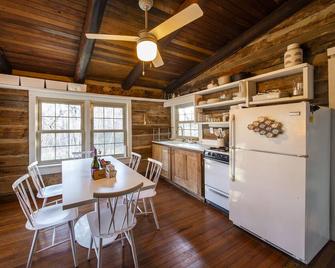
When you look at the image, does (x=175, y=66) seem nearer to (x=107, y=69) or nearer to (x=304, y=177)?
(x=107, y=69)

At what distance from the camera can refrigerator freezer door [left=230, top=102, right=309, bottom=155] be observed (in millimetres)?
1661

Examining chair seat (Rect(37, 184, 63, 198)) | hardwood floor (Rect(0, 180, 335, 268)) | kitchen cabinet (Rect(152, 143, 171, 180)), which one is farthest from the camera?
kitchen cabinet (Rect(152, 143, 171, 180))

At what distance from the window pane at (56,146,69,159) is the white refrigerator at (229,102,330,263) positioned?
3.48 metres

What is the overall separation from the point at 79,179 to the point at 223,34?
126 inches

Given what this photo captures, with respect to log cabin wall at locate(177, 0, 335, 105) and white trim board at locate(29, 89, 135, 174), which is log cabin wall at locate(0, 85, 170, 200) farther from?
log cabin wall at locate(177, 0, 335, 105)

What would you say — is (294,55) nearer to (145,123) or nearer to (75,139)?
(145,123)

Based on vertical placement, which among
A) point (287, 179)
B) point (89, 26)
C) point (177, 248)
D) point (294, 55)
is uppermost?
point (89, 26)

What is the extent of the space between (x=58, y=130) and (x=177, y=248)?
329cm

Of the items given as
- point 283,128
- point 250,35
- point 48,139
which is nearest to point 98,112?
point 48,139

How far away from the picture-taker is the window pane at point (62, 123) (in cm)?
374

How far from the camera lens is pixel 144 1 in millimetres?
2100

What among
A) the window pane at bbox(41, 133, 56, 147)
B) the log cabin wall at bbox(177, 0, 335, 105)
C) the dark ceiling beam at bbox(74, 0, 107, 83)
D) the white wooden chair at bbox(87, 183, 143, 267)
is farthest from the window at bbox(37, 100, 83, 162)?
the log cabin wall at bbox(177, 0, 335, 105)

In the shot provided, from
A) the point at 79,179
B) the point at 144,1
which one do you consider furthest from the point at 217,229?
the point at 144,1

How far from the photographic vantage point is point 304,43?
2.40m
